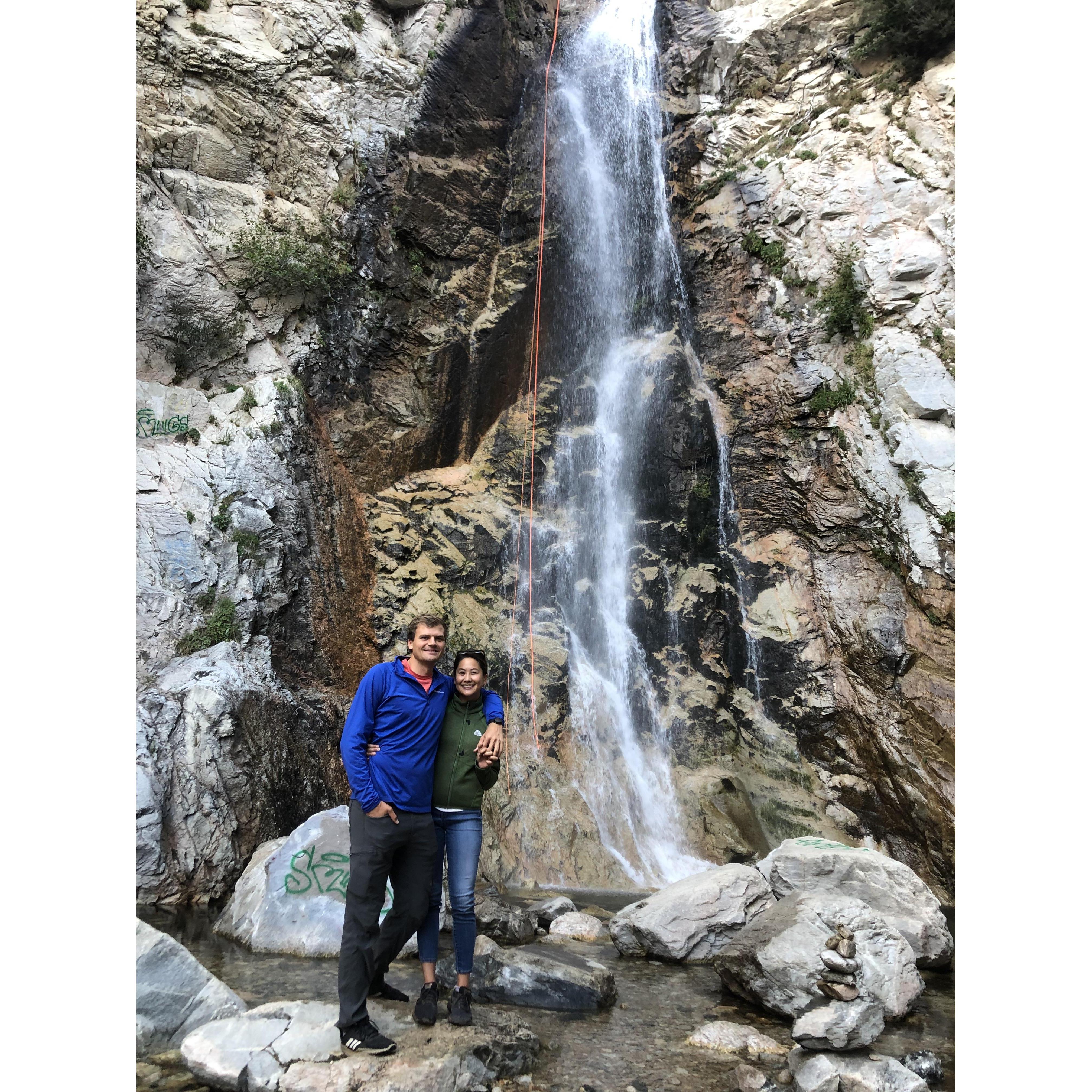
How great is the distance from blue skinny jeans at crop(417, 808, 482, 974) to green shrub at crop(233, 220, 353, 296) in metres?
8.93

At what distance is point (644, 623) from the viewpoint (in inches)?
437

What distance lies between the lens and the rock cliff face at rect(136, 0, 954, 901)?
893 cm

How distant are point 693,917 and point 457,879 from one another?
8.50 ft

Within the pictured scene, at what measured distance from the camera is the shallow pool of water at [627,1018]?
12.8 ft

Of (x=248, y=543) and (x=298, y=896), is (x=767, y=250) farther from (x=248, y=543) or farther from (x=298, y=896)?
(x=298, y=896)

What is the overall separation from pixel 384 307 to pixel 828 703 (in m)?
8.21

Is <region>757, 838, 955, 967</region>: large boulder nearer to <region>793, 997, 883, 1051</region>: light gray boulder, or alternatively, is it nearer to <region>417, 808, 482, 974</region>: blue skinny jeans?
<region>793, 997, 883, 1051</region>: light gray boulder

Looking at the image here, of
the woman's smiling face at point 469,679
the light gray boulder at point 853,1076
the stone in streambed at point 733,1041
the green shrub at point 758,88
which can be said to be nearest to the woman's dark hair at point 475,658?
the woman's smiling face at point 469,679

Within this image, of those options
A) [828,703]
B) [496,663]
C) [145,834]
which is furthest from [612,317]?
[145,834]

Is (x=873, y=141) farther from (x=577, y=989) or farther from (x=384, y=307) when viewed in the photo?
(x=577, y=989)

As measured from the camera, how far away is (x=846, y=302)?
1056 cm

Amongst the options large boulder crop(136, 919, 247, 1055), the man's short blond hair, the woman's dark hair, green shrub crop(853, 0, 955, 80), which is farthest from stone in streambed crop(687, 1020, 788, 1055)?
green shrub crop(853, 0, 955, 80)

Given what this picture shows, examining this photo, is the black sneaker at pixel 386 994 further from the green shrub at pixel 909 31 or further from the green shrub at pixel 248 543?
the green shrub at pixel 909 31

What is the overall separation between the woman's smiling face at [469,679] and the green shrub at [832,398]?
7.81 metres
